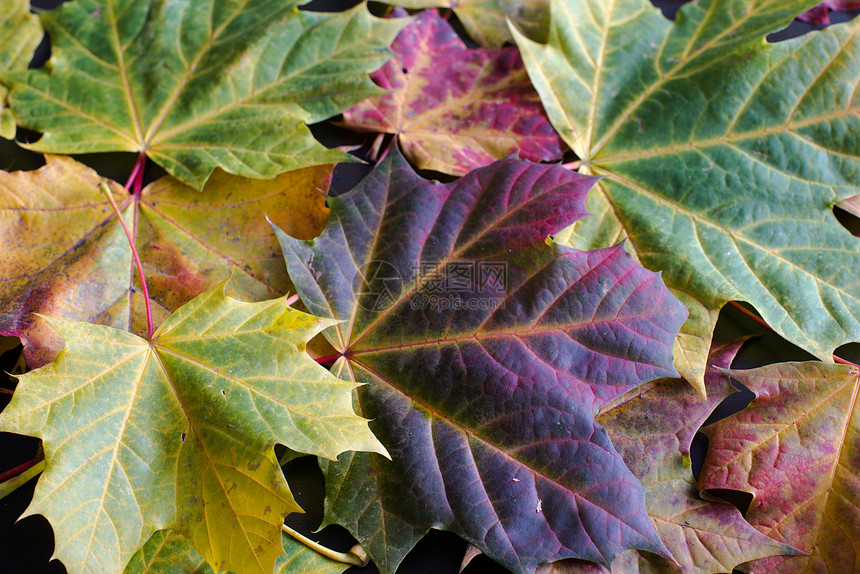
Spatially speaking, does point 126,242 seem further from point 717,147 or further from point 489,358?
point 717,147

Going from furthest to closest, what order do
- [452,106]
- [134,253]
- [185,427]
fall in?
[452,106] < [134,253] < [185,427]

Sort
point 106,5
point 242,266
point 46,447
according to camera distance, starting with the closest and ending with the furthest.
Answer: point 46,447, point 242,266, point 106,5

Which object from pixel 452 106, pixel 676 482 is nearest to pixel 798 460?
pixel 676 482

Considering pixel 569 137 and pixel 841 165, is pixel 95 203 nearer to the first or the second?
pixel 569 137

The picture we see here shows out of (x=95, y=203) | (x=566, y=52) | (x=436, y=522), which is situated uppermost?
(x=566, y=52)

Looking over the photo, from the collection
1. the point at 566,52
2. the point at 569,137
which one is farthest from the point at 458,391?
the point at 566,52

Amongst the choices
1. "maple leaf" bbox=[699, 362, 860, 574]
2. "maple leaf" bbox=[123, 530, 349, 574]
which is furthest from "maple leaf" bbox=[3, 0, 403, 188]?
"maple leaf" bbox=[699, 362, 860, 574]
